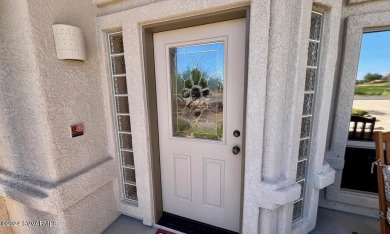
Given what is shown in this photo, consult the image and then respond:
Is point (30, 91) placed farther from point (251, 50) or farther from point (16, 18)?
point (251, 50)

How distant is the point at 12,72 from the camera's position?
1.82 metres

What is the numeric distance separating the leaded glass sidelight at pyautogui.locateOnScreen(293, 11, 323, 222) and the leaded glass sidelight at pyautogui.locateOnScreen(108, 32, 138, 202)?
7.03 ft

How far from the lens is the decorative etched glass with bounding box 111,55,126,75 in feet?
7.57

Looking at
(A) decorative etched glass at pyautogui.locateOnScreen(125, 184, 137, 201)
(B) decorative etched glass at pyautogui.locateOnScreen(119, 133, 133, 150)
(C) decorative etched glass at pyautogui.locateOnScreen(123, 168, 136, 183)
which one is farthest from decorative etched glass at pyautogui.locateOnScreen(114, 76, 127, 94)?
(A) decorative etched glass at pyautogui.locateOnScreen(125, 184, 137, 201)

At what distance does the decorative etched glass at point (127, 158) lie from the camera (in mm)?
2484

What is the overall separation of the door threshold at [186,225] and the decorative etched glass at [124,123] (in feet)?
4.50

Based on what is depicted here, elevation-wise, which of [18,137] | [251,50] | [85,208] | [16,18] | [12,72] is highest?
[16,18]

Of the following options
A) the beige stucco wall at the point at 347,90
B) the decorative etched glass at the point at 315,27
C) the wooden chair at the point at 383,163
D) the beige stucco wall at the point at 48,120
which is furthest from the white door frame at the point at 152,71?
the beige stucco wall at the point at 347,90

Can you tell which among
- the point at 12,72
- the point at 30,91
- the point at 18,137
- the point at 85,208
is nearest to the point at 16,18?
the point at 12,72

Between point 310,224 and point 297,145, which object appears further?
point 310,224

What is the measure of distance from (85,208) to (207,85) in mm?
2118

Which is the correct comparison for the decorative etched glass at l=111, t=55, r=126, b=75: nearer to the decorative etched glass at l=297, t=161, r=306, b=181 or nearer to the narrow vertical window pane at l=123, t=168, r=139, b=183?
the narrow vertical window pane at l=123, t=168, r=139, b=183

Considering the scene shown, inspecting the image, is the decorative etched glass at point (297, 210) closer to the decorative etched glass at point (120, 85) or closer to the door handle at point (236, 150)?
the door handle at point (236, 150)

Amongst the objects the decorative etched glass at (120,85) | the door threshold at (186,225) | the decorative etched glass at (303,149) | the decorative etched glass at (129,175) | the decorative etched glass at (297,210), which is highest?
the decorative etched glass at (120,85)
